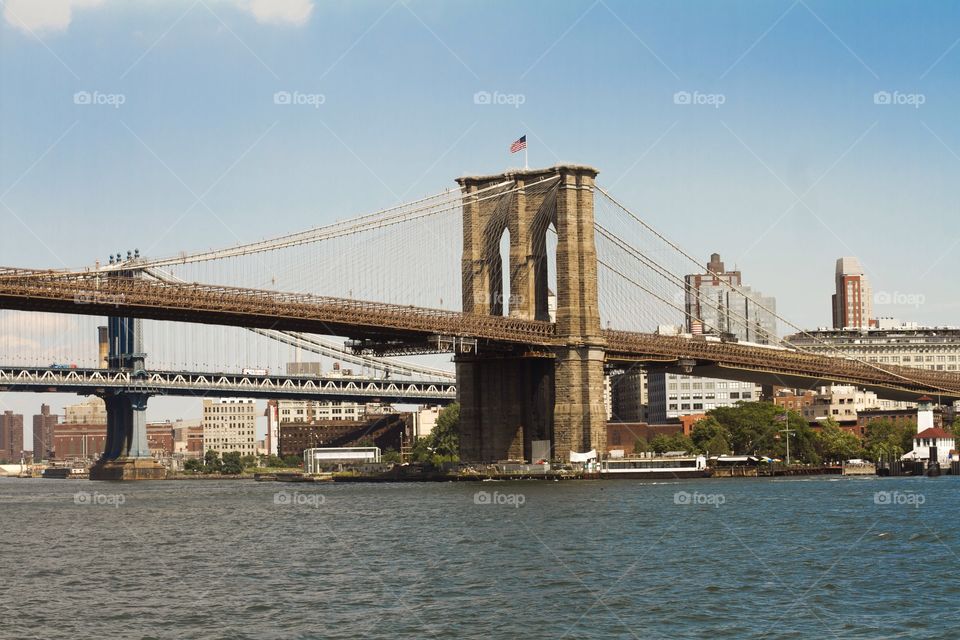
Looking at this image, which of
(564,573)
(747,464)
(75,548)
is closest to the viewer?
(564,573)

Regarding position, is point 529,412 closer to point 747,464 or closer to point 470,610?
point 747,464

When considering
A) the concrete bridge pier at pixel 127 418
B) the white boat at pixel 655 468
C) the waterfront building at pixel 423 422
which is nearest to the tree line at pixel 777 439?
the white boat at pixel 655 468

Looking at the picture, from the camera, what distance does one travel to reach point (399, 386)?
158625 mm

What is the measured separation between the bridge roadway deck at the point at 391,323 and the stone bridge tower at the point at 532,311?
2087 mm

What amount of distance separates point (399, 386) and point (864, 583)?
124830 mm

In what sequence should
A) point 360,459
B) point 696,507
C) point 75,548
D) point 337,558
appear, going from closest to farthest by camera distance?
point 337,558 → point 75,548 → point 696,507 → point 360,459

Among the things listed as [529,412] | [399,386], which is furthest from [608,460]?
[399,386]
